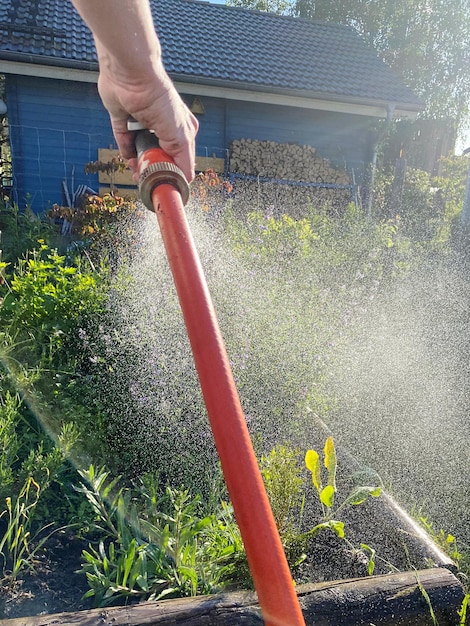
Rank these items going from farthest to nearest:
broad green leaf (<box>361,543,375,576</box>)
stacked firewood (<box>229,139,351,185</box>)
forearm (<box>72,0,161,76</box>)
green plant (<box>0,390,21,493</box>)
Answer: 1. stacked firewood (<box>229,139,351,185</box>)
2. green plant (<box>0,390,21,493</box>)
3. broad green leaf (<box>361,543,375,576</box>)
4. forearm (<box>72,0,161,76</box>)

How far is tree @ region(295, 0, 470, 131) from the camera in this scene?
22500 mm

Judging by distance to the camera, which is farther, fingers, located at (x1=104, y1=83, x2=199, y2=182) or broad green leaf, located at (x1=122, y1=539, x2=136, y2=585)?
broad green leaf, located at (x1=122, y1=539, x2=136, y2=585)

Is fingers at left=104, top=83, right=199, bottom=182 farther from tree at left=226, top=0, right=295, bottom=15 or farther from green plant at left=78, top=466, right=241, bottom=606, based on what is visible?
tree at left=226, top=0, right=295, bottom=15

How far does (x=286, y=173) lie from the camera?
9117mm

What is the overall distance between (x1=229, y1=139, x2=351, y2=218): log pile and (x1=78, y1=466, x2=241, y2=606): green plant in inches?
278

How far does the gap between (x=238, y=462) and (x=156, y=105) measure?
0.79 meters

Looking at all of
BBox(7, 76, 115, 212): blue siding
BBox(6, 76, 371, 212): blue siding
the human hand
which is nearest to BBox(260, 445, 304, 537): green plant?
the human hand

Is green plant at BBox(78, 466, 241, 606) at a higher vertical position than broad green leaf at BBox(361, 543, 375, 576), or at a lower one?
higher

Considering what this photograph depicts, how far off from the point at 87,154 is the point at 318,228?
4856 mm

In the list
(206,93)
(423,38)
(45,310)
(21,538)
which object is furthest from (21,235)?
(423,38)

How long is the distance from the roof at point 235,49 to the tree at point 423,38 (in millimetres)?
12275

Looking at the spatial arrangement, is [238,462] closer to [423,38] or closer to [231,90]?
[231,90]

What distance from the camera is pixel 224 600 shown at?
130cm

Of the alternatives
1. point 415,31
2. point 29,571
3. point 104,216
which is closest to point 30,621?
point 29,571
